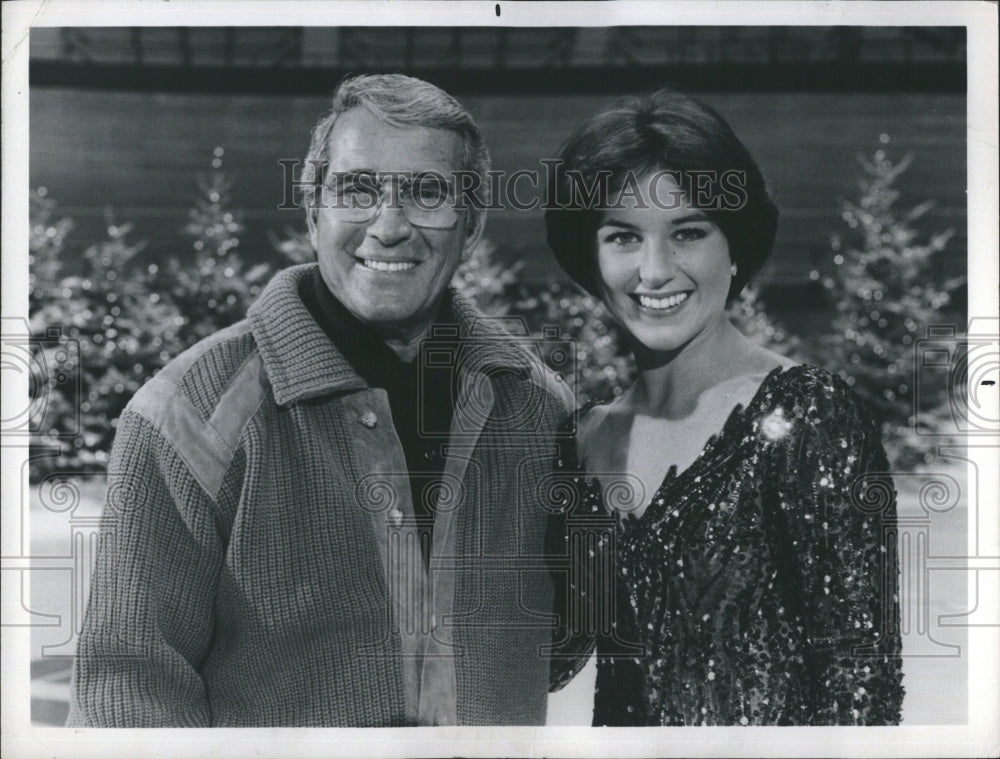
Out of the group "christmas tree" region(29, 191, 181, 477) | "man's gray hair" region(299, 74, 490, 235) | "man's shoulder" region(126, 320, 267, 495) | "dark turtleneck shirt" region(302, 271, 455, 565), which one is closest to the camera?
"man's shoulder" region(126, 320, 267, 495)

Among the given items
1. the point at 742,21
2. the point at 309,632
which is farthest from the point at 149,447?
the point at 742,21

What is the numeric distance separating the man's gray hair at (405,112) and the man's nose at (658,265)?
0.54 metres

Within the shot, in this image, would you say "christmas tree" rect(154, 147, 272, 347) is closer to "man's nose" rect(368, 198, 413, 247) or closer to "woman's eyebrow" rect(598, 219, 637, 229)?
"man's nose" rect(368, 198, 413, 247)

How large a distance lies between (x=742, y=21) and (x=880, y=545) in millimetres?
1722

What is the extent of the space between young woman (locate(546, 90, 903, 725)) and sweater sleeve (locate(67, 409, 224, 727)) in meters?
1.13

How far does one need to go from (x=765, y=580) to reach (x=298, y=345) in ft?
5.07

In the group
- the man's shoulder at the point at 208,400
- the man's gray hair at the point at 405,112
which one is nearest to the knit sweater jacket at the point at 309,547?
the man's shoulder at the point at 208,400

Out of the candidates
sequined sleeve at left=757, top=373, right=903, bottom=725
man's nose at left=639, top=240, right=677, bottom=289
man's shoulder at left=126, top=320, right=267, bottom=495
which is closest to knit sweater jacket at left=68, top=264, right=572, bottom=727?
man's shoulder at left=126, top=320, right=267, bottom=495

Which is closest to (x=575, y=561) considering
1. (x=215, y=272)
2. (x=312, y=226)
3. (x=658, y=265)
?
(x=658, y=265)

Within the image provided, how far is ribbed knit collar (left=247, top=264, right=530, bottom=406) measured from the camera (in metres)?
3.21

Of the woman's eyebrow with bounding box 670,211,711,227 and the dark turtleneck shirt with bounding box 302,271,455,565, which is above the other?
the woman's eyebrow with bounding box 670,211,711,227

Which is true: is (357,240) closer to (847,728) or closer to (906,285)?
(906,285)

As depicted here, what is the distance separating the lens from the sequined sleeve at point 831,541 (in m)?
3.24

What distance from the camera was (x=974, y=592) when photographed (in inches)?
141
